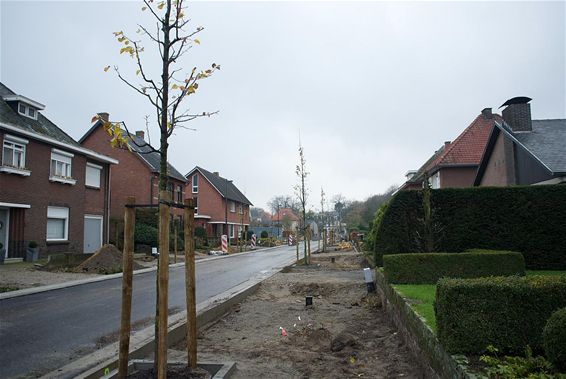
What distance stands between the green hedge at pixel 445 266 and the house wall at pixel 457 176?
769 inches

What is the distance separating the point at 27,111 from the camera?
22875 millimetres

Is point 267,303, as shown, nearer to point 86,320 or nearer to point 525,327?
point 86,320

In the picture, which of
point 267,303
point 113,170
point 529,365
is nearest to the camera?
point 529,365

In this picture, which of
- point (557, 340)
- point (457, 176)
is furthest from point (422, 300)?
point (457, 176)

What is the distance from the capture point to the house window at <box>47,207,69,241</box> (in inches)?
889

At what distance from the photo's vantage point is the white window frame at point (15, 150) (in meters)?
19.5

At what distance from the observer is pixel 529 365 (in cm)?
359

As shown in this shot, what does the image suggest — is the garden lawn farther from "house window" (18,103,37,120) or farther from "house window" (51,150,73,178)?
"house window" (18,103,37,120)

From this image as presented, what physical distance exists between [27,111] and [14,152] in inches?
143

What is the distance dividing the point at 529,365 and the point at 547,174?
48.5 ft

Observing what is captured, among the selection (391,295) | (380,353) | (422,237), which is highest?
(422,237)

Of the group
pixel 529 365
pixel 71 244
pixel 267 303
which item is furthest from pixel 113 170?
pixel 529 365

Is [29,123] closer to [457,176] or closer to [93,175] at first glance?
[93,175]

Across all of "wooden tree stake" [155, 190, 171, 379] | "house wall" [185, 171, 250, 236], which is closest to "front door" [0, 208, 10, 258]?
"wooden tree stake" [155, 190, 171, 379]
